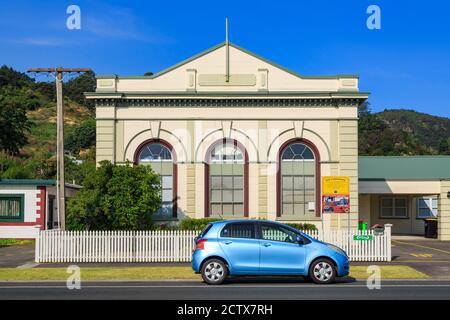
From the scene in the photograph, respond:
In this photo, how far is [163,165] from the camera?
102 feet

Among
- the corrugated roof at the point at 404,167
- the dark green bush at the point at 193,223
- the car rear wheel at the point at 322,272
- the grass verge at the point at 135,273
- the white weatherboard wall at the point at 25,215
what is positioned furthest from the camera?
the corrugated roof at the point at 404,167

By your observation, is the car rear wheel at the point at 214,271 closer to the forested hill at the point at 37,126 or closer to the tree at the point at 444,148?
the forested hill at the point at 37,126

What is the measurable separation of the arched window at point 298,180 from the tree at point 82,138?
81.6 metres

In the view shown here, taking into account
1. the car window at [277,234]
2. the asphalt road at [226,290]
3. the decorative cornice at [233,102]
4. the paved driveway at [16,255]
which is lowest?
the paved driveway at [16,255]

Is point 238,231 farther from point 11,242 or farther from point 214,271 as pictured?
point 11,242

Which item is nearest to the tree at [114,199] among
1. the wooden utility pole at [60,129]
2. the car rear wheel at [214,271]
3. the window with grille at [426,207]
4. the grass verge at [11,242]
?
the wooden utility pole at [60,129]

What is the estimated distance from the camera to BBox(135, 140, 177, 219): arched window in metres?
30.6

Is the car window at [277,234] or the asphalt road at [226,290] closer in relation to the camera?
the asphalt road at [226,290]

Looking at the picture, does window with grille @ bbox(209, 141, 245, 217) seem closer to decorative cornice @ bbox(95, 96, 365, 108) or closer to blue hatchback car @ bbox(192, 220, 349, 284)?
decorative cornice @ bbox(95, 96, 365, 108)

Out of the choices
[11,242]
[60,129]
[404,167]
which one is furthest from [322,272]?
[404,167]

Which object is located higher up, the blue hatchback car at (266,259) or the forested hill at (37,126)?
the forested hill at (37,126)

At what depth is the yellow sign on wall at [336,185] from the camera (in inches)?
957
